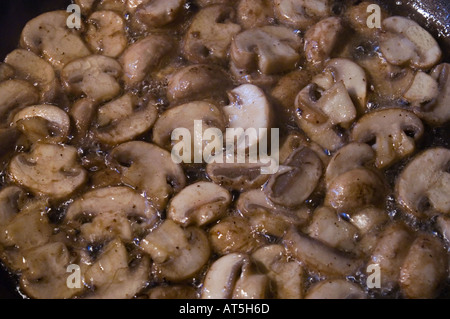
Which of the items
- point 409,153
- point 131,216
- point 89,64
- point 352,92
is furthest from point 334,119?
point 89,64

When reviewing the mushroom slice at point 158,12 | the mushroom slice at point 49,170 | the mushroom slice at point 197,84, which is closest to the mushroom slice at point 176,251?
the mushroom slice at point 49,170

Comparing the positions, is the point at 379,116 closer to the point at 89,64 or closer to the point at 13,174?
the point at 89,64

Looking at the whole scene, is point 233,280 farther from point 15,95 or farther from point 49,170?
point 15,95

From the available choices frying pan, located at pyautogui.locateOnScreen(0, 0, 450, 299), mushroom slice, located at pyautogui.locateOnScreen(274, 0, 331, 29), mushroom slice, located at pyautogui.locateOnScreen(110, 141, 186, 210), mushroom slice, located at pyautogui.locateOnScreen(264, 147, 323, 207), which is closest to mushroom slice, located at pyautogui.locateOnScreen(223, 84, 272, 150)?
mushroom slice, located at pyautogui.locateOnScreen(264, 147, 323, 207)

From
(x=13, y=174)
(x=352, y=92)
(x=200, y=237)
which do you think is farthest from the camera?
(x=352, y=92)

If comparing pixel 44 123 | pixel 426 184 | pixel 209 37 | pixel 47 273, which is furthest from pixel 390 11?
pixel 47 273

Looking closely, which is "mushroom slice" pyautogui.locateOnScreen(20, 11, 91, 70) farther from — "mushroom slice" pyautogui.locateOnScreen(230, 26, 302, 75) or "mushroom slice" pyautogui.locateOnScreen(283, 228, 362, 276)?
"mushroom slice" pyautogui.locateOnScreen(283, 228, 362, 276)
